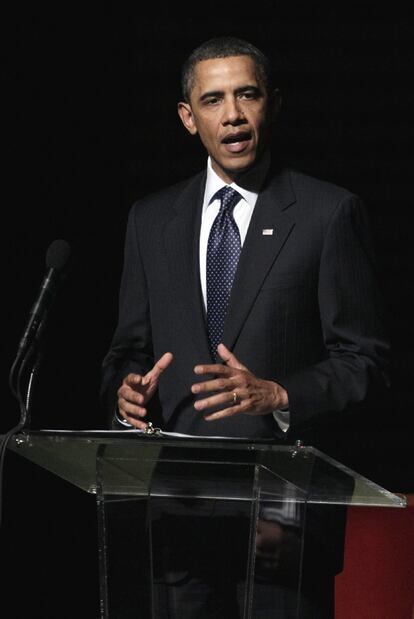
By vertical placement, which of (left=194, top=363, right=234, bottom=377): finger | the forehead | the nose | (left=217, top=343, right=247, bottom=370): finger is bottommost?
(left=194, top=363, right=234, bottom=377): finger

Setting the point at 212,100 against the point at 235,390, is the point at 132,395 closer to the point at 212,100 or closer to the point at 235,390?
the point at 235,390

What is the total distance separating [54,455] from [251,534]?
33cm

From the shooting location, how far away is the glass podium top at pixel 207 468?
5.49ft

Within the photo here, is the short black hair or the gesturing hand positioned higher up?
the short black hair

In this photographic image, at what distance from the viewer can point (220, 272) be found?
2318 millimetres

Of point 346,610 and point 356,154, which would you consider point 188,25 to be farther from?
point 346,610

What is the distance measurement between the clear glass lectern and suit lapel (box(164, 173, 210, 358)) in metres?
0.52

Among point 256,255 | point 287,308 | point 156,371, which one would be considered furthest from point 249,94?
point 156,371

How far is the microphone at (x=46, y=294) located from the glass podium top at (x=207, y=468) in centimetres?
15

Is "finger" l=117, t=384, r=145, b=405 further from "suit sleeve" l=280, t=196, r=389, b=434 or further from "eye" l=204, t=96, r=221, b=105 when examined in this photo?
"eye" l=204, t=96, r=221, b=105

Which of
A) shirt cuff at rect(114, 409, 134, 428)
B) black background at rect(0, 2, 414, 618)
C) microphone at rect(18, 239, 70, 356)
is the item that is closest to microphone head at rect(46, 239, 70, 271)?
microphone at rect(18, 239, 70, 356)

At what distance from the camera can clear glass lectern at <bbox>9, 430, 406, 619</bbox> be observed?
1.72 meters

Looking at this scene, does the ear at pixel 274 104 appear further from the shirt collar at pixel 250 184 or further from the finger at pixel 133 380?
the finger at pixel 133 380

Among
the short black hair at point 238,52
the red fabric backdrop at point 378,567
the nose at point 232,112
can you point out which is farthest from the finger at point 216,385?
the red fabric backdrop at point 378,567
